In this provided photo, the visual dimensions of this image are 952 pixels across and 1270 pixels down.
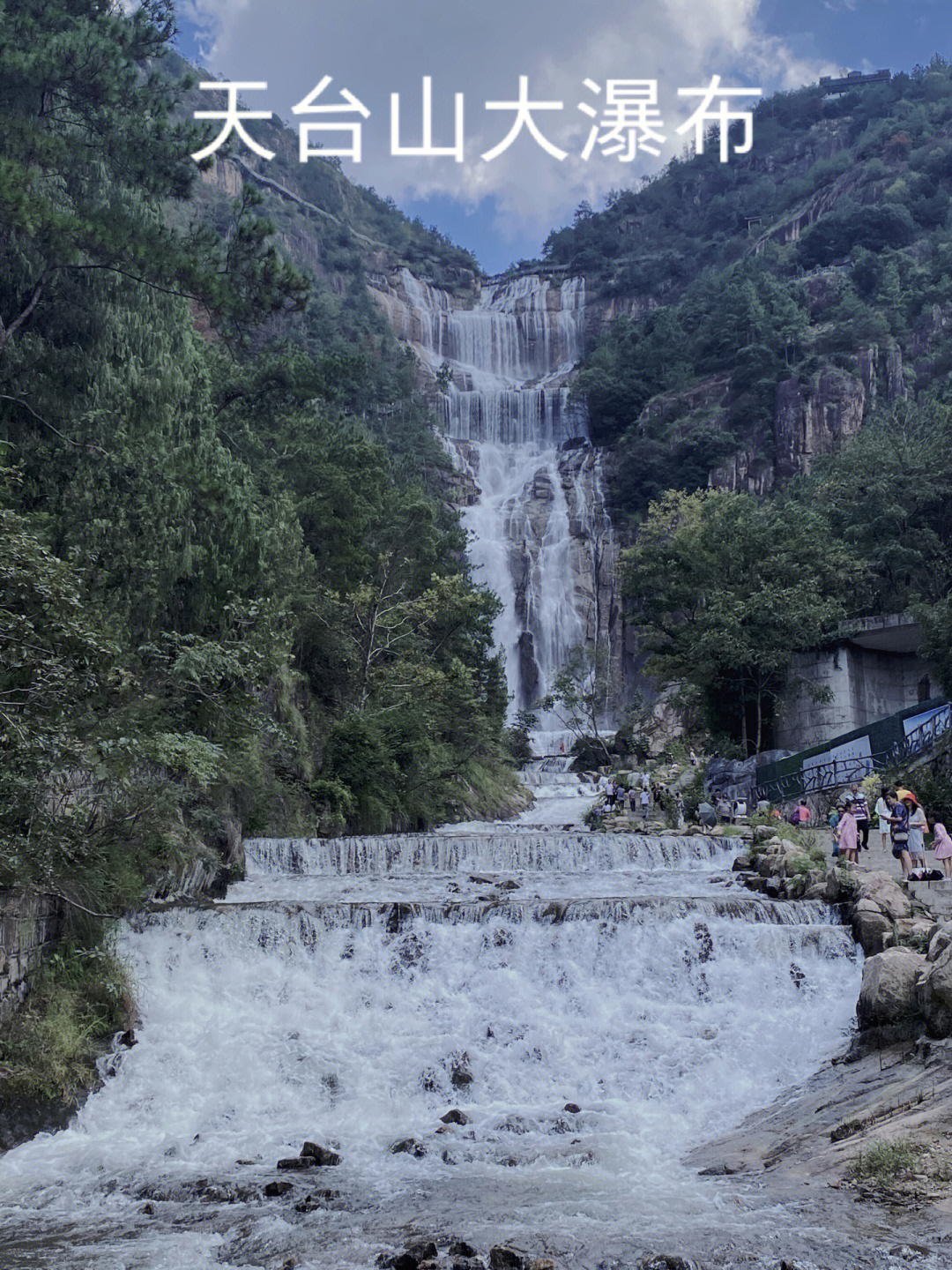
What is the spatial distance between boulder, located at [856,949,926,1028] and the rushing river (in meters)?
0.79

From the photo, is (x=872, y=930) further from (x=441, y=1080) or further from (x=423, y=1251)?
(x=423, y=1251)

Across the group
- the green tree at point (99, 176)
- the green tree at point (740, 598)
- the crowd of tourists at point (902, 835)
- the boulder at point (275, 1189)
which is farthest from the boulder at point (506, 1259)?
the green tree at point (740, 598)

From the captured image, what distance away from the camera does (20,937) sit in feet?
33.3

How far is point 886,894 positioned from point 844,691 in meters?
15.9

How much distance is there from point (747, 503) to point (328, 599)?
16.4 m

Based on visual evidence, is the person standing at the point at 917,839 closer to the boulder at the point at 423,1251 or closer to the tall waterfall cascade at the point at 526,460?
the boulder at the point at 423,1251

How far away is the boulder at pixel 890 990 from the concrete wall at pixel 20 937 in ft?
27.1

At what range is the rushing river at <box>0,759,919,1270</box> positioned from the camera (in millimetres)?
6836

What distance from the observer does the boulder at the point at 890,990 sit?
9.27 metres

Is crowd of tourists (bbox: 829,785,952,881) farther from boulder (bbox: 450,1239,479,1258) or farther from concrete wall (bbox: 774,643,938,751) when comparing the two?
concrete wall (bbox: 774,643,938,751)

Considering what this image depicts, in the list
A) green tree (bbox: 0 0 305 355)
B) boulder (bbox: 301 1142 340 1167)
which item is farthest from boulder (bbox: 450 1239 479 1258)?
green tree (bbox: 0 0 305 355)

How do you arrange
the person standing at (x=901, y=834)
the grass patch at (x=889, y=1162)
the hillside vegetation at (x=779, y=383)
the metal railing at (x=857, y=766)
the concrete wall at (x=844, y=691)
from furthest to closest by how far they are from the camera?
the hillside vegetation at (x=779, y=383), the concrete wall at (x=844, y=691), the metal railing at (x=857, y=766), the person standing at (x=901, y=834), the grass patch at (x=889, y=1162)

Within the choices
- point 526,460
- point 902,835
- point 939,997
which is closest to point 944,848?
point 902,835

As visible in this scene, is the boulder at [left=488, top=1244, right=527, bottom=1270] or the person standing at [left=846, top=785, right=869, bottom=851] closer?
the boulder at [left=488, top=1244, right=527, bottom=1270]
